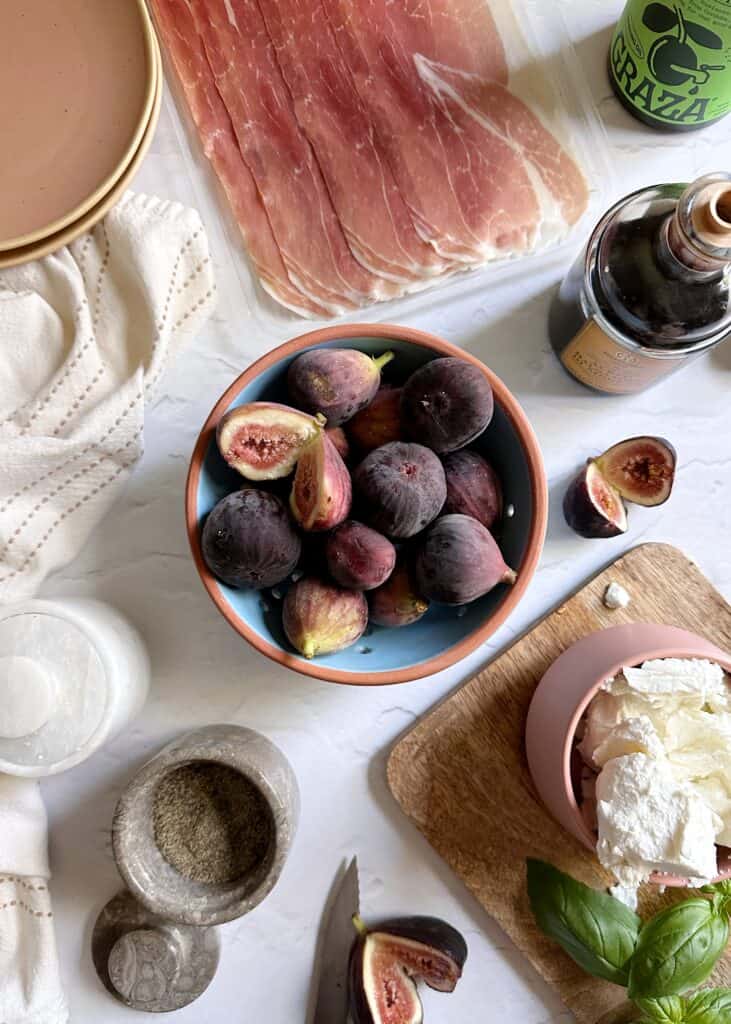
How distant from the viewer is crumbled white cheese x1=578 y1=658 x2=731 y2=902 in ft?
2.14

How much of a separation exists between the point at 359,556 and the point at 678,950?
409mm

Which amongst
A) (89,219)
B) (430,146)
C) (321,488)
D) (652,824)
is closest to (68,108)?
(89,219)

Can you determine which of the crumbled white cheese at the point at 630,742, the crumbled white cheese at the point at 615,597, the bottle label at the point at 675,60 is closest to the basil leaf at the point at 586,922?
the crumbled white cheese at the point at 630,742

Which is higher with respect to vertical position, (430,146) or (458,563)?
(430,146)

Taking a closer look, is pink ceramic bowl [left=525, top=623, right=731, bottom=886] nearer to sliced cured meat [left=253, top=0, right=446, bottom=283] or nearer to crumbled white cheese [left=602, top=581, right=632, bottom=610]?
crumbled white cheese [left=602, top=581, right=632, bottom=610]

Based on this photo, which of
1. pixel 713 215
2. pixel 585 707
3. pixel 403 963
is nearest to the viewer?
pixel 713 215

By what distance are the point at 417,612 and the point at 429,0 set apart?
0.63 m

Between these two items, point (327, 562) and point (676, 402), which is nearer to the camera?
point (327, 562)

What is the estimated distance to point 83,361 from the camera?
816 mm

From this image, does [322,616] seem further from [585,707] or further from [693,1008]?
[693,1008]

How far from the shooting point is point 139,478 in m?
Answer: 0.84

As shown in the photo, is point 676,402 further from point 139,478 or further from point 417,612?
point 139,478

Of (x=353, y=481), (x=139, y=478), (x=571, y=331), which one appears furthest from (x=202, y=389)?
(x=571, y=331)

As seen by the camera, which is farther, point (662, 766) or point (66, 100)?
point (66, 100)
